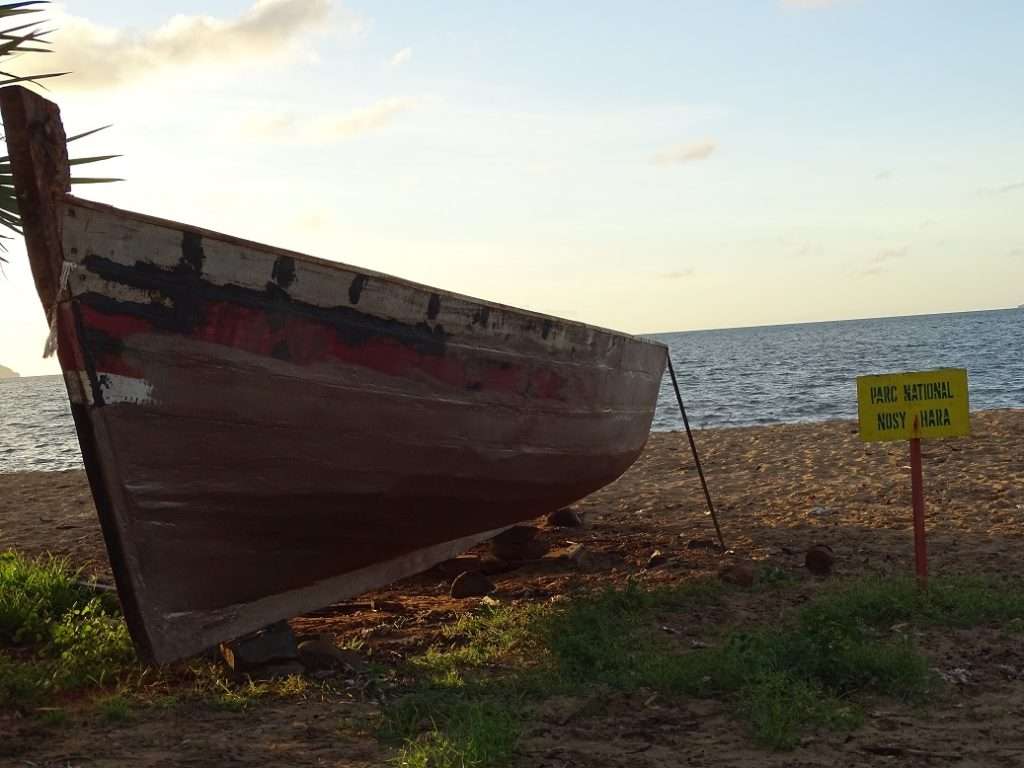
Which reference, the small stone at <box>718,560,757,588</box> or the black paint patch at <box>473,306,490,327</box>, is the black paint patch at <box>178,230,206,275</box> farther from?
A: the small stone at <box>718,560,757,588</box>

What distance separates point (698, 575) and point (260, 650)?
290cm

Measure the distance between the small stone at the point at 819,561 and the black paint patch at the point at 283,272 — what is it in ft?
12.4

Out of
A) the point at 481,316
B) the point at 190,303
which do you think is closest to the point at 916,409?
the point at 481,316

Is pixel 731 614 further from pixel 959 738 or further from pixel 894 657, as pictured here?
pixel 959 738

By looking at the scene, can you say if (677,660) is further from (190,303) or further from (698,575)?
(190,303)

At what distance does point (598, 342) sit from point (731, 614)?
6.11ft

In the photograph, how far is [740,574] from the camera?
19.7ft

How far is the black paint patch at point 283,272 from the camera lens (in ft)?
14.2

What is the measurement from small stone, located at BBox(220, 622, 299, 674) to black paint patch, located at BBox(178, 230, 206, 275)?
1.79 metres

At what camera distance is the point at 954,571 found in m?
6.12

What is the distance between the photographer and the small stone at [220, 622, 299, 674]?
4652 mm

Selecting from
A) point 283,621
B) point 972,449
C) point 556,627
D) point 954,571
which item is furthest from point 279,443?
point 972,449

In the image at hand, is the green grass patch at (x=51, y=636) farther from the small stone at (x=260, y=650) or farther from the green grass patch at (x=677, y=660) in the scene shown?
the green grass patch at (x=677, y=660)

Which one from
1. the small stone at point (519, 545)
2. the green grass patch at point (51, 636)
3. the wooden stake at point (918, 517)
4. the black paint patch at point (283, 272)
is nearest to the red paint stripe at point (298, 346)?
the black paint patch at point (283, 272)
